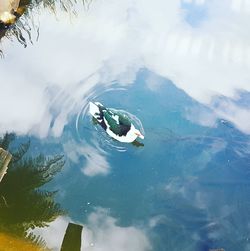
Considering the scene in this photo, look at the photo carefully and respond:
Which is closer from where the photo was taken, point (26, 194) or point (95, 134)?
point (26, 194)

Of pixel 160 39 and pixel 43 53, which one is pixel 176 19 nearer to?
pixel 160 39

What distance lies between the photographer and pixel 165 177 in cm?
511

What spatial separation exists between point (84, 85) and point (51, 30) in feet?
3.53

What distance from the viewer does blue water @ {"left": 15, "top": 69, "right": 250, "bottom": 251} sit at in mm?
4754

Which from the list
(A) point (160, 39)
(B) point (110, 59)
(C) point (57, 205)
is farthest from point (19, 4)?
(C) point (57, 205)

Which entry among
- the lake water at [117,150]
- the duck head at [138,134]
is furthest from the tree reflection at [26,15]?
the duck head at [138,134]

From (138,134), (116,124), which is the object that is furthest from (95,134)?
(138,134)

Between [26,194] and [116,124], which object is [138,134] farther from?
[26,194]

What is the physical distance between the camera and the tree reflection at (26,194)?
4.54 m

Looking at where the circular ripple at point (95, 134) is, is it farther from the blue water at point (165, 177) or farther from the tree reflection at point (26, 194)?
the tree reflection at point (26, 194)

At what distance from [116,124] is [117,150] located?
29 centimetres

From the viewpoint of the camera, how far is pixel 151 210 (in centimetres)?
484

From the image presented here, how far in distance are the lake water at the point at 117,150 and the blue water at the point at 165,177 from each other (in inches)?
0.4

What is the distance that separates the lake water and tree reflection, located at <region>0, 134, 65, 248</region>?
0.01 m
